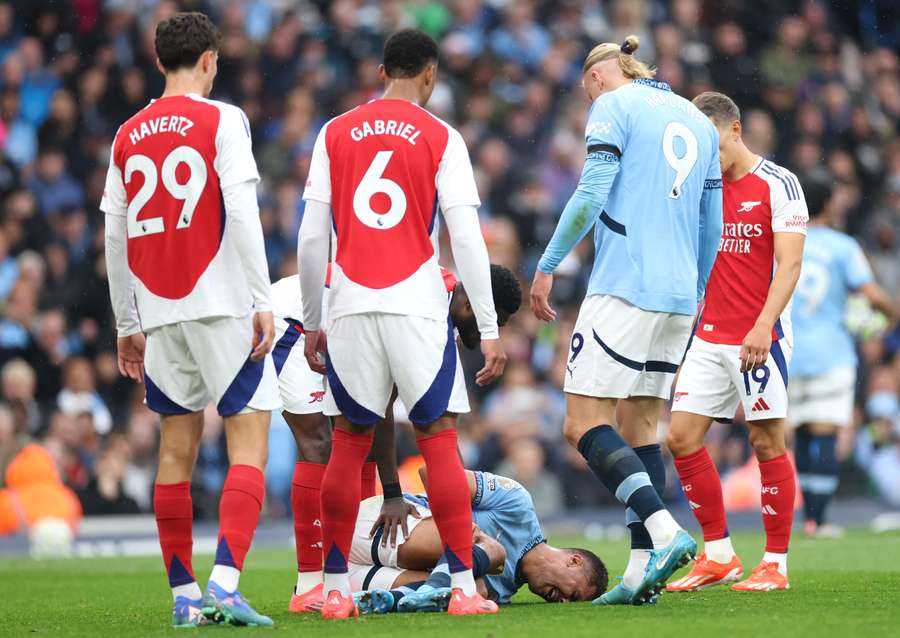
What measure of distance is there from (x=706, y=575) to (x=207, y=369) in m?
3.11

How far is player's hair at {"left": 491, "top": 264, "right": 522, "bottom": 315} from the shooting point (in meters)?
7.03

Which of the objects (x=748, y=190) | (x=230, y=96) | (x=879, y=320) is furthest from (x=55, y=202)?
(x=748, y=190)

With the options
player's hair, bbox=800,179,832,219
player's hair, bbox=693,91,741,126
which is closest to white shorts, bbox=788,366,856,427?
player's hair, bbox=800,179,832,219

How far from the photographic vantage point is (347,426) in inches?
249

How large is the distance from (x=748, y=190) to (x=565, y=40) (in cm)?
1114

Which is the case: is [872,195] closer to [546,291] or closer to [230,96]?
[230,96]

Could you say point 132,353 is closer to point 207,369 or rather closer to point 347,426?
point 207,369

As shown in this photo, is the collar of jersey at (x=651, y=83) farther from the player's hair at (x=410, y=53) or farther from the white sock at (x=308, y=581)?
the white sock at (x=308, y=581)

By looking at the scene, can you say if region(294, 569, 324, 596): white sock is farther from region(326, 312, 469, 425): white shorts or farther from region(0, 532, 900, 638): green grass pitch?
region(326, 312, 469, 425): white shorts

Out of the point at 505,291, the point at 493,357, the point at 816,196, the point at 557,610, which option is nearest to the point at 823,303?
the point at 816,196

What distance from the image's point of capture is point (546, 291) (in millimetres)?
6504

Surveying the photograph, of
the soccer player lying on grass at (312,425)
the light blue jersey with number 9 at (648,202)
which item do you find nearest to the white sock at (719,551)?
the light blue jersey with number 9 at (648,202)

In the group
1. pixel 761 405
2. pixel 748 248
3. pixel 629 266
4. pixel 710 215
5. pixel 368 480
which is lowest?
pixel 368 480

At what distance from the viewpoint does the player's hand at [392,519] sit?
6.94m
